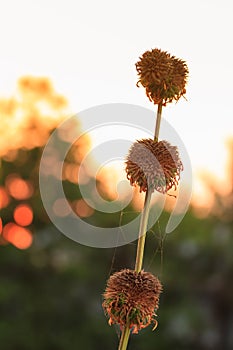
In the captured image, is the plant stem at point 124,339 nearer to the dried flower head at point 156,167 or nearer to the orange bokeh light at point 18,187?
the dried flower head at point 156,167

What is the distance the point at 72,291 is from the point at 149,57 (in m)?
29.8

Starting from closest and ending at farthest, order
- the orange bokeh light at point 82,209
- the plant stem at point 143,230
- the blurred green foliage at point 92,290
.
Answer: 1. the plant stem at point 143,230
2. the blurred green foliage at point 92,290
3. the orange bokeh light at point 82,209


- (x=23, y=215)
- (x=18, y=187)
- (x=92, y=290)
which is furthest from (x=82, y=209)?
(x=92, y=290)

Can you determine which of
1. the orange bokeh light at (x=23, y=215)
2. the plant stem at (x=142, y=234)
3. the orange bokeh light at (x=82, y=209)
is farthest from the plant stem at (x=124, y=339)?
the orange bokeh light at (x=82, y=209)

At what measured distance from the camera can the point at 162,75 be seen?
1550 millimetres

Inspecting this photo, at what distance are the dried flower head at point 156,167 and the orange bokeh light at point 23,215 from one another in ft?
101

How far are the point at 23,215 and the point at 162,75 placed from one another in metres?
31.4

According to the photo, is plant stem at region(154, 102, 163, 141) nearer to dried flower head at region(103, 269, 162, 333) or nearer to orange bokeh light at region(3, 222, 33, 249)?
dried flower head at region(103, 269, 162, 333)

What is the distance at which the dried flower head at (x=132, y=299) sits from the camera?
61.1 inches

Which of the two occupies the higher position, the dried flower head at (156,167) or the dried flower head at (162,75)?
the dried flower head at (162,75)

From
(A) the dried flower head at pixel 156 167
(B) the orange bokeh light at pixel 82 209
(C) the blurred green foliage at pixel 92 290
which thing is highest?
(B) the orange bokeh light at pixel 82 209

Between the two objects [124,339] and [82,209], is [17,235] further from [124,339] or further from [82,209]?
[124,339]

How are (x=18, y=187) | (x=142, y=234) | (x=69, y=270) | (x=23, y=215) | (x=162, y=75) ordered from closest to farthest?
(x=142, y=234) → (x=162, y=75) → (x=69, y=270) → (x=23, y=215) → (x=18, y=187)

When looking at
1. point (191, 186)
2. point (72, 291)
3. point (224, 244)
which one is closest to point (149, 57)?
point (191, 186)
